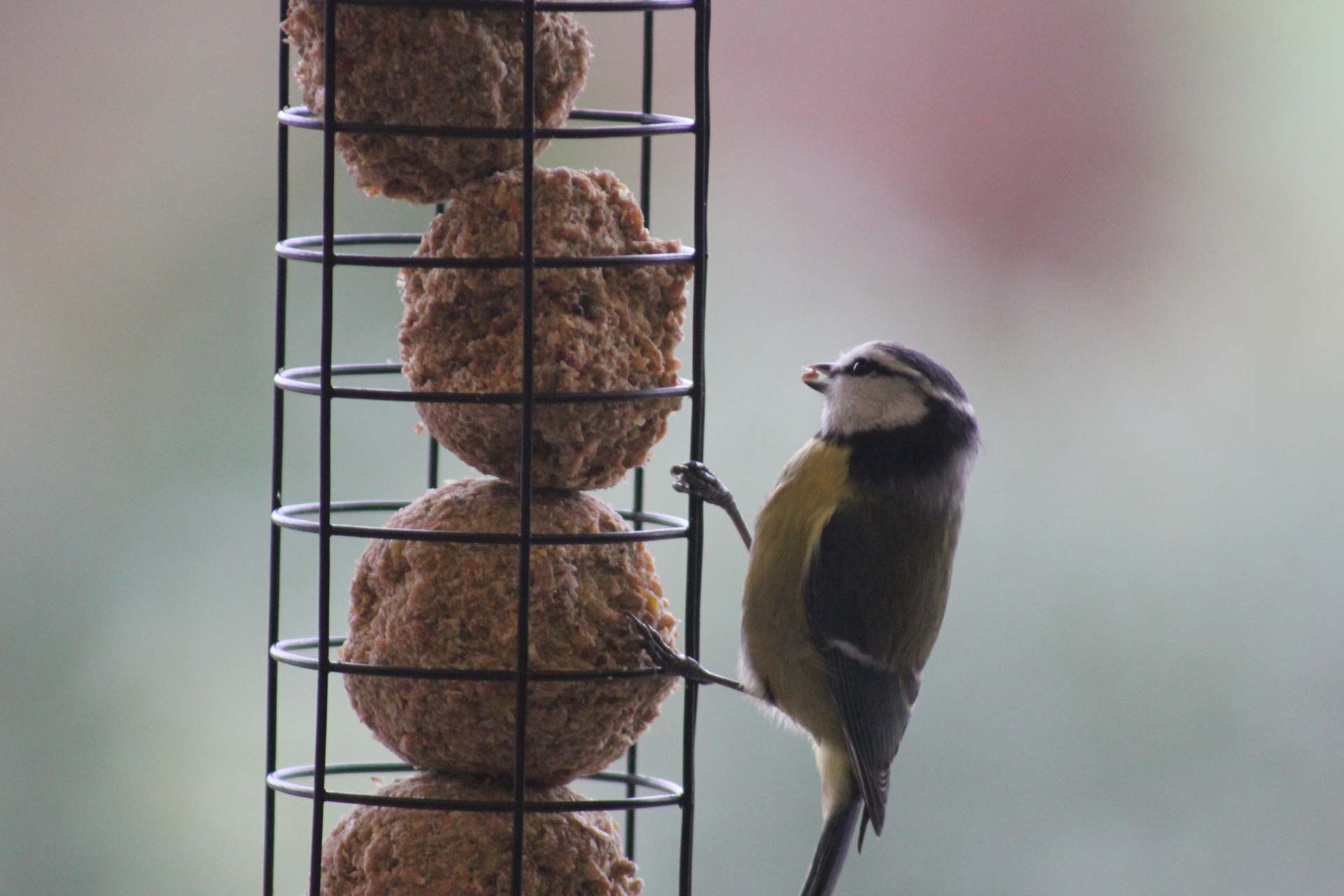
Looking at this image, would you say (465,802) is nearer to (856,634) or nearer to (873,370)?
(856,634)

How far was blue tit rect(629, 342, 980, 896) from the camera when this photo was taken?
259 cm

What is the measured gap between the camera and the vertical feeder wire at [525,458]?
1867 mm

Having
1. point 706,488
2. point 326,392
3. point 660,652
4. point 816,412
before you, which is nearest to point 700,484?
point 706,488

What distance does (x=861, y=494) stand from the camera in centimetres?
262

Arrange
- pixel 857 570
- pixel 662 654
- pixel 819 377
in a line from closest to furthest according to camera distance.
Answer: pixel 662 654
pixel 857 570
pixel 819 377

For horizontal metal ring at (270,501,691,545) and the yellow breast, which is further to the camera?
the yellow breast

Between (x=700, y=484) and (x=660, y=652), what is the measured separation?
1.05 ft

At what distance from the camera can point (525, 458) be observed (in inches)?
74.4

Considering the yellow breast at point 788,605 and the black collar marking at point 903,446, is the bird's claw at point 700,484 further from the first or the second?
the black collar marking at point 903,446

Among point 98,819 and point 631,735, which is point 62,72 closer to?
point 98,819

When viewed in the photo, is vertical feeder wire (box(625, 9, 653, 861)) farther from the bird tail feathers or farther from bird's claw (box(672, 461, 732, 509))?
the bird tail feathers

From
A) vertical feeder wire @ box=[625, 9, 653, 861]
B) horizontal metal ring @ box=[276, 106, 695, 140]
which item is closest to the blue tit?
vertical feeder wire @ box=[625, 9, 653, 861]

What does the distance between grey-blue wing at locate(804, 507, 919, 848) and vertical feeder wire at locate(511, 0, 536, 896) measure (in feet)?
2.40

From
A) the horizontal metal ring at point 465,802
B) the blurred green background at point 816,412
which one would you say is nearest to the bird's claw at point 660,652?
the horizontal metal ring at point 465,802
